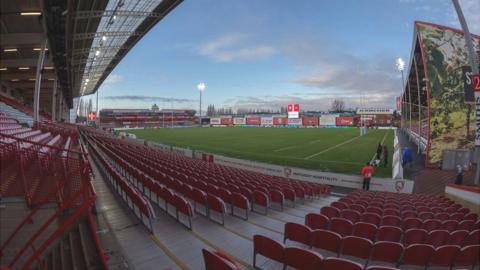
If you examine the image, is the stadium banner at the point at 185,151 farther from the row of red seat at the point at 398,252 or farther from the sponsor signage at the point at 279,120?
the sponsor signage at the point at 279,120

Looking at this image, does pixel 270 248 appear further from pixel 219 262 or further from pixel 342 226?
pixel 342 226

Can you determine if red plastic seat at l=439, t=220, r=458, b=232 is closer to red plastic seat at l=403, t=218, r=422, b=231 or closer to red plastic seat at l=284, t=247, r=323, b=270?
red plastic seat at l=403, t=218, r=422, b=231

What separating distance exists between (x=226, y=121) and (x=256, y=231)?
10420cm

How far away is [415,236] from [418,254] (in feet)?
3.11

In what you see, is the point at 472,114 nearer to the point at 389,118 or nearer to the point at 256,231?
the point at 256,231

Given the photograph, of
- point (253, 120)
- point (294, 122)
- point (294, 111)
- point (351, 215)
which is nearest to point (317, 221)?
point (351, 215)

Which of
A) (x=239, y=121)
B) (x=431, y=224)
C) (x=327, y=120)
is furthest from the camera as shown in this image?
(x=239, y=121)

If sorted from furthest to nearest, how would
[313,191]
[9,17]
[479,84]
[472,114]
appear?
1. [472,114]
2. [9,17]
3. [313,191]
4. [479,84]

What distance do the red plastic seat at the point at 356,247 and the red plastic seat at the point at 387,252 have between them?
0.09m

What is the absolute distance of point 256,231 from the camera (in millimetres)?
6277

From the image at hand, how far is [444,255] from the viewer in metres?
4.32

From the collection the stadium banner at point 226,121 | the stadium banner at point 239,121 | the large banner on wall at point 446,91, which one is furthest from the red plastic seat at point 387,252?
the stadium banner at point 226,121

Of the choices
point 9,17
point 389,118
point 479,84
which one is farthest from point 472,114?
point 389,118

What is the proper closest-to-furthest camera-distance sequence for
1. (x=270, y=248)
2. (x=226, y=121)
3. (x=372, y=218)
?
(x=270, y=248) → (x=372, y=218) → (x=226, y=121)
